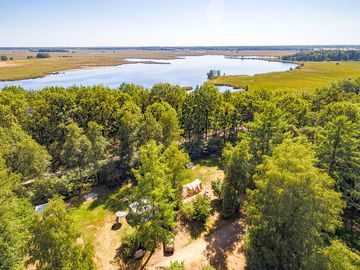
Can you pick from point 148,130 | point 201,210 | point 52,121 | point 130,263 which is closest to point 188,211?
point 201,210

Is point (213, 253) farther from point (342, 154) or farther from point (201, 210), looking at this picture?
point (342, 154)

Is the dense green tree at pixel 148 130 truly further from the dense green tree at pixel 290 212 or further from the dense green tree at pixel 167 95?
the dense green tree at pixel 290 212

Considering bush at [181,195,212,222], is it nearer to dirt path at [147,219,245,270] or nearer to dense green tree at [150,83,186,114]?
dirt path at [147,219,245,270]

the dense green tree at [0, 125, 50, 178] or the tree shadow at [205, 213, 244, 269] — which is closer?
the tree shadow at [205, 213, 244, 269]

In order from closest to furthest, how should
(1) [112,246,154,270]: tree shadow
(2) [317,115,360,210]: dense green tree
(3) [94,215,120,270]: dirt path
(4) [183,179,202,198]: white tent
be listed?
(1) [112,246,154,270]: tree shadow
(3) [94,215,120,270]: dirt path
(2) [317,115,360,210]: dense green tree
(4) [183,179,202,198]: white tent

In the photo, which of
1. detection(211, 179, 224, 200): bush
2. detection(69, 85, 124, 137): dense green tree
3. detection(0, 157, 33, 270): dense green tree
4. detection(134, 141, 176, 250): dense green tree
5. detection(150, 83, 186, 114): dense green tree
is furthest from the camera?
detection(150, 83, 186, 114): dense green tree

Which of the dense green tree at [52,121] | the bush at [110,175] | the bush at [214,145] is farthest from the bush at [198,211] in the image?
the dense green tree at [52,121]

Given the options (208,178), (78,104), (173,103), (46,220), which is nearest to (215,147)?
(208,178)

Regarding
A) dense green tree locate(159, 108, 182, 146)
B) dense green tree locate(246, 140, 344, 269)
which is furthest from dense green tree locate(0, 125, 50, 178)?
dense green tree locate(246, 140, 344, 269)
